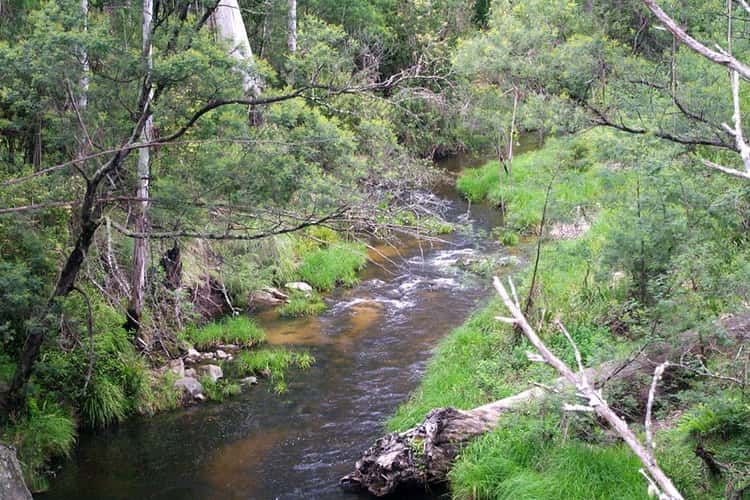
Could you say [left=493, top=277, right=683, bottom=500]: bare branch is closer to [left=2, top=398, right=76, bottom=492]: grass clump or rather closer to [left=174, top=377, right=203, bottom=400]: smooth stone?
[left=2, top=398, right=76, bottom=492]: grass clump

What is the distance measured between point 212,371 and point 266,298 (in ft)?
10.7

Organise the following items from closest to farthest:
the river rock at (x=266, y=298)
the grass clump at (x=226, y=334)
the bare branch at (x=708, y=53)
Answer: the bare branch at (x=708, y=53)
the grass clump at (x=226, y=334)
the river rock at (x=266, y=298)

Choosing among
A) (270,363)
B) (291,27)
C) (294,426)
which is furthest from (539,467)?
(291,27)

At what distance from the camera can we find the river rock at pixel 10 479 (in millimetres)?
6293

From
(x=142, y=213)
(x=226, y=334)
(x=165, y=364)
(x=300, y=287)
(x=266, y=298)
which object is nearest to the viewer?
(x=142, y=213)

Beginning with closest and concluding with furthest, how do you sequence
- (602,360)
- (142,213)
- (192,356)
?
(602,360) → (142,213) → (192,356)

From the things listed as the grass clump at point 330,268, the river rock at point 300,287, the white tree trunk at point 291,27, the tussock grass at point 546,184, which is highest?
the white tree trunk at point 291,27

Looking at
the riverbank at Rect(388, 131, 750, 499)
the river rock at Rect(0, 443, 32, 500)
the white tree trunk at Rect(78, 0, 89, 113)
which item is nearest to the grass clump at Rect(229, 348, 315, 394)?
the riverbank at Rect(388, 131, 750, 499)

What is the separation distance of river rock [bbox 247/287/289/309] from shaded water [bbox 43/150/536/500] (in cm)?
59

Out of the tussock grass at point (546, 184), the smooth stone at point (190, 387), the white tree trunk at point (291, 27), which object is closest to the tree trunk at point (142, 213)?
the smooth stone at point (190, 387)

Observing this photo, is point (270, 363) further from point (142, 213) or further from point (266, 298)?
point (142, 213)

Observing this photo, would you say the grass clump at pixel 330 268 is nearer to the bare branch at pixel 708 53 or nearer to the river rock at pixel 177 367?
the river rock at pixel 177 367

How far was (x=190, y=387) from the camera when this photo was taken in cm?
1026

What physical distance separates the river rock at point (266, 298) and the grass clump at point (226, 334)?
4.28 ft
